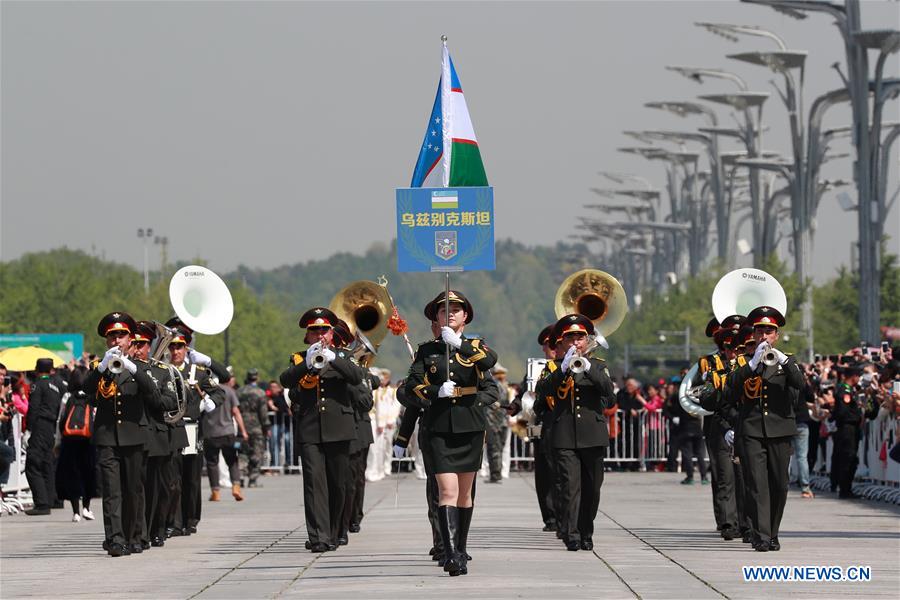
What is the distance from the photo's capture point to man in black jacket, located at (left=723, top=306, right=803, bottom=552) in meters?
17.0

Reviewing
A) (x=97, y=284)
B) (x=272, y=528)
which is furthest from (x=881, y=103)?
(x=97, y=284)

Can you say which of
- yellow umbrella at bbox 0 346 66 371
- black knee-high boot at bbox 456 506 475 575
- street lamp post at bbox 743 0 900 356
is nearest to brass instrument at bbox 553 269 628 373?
black knee-high boot at bbox 456 506 475 575

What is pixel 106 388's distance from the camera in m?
17.6

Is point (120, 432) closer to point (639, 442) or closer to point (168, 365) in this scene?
point (168, 365)

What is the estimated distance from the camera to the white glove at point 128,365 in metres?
17.3

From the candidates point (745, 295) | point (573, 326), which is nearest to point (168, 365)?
point (573, 326)

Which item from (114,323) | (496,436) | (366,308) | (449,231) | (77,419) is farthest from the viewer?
(496,436)

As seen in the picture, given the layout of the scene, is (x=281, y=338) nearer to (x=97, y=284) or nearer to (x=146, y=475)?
(x=97, y=284)

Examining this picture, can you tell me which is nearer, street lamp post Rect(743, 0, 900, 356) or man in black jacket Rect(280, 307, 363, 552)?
man in black jacket Rect(280, 307, 363, 552)

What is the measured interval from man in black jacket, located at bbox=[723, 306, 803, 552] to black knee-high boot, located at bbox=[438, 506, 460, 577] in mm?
3281

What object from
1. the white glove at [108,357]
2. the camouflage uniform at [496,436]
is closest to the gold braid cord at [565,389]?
the white glove at [108,357]

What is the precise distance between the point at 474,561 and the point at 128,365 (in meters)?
3.42

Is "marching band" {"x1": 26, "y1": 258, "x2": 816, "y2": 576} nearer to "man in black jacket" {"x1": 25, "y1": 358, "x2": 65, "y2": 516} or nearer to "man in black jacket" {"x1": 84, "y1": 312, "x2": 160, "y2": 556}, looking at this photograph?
"man in black jacket" {"x1": 84, "y1": 312, "x2": 160, "y2": 556}

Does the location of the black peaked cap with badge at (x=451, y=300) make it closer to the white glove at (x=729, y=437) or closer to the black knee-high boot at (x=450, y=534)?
the black knee-high boot at (x=450, y=534)
